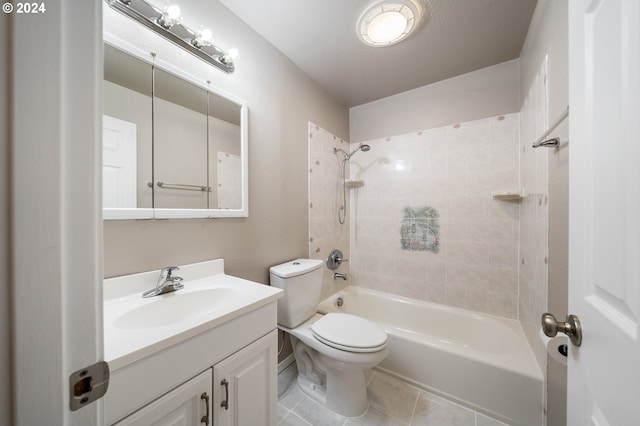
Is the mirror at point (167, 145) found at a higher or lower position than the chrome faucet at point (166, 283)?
higher

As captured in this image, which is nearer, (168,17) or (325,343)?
(168,17)

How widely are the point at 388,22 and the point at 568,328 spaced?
5.33 ft

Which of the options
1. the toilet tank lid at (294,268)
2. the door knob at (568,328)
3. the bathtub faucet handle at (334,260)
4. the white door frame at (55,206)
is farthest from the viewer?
the bathtub faucet handle at (334,260)

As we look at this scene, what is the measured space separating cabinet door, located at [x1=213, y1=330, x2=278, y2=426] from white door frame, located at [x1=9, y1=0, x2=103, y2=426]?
544 mm

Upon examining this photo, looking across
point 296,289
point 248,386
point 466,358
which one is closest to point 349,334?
point 296,289

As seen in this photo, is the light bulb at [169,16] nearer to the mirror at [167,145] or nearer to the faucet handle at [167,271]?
the mirror at [167,145]

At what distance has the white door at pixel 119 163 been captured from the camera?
885 mm

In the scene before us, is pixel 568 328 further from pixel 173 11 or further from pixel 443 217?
pixel 173 11

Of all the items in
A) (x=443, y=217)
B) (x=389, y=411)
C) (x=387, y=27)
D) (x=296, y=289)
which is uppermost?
(x=387, y=27)

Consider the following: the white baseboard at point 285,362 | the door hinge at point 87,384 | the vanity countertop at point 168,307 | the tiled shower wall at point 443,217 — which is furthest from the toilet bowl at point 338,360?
the door hinge at point 87,384

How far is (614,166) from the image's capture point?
41 cm

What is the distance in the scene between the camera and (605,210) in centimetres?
43

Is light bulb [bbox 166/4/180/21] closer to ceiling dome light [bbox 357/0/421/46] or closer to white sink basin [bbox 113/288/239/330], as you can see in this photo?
ceiling dome light [bbox 357/0/421/46]

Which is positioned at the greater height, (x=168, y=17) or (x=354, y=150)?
(x=168, y=17)
